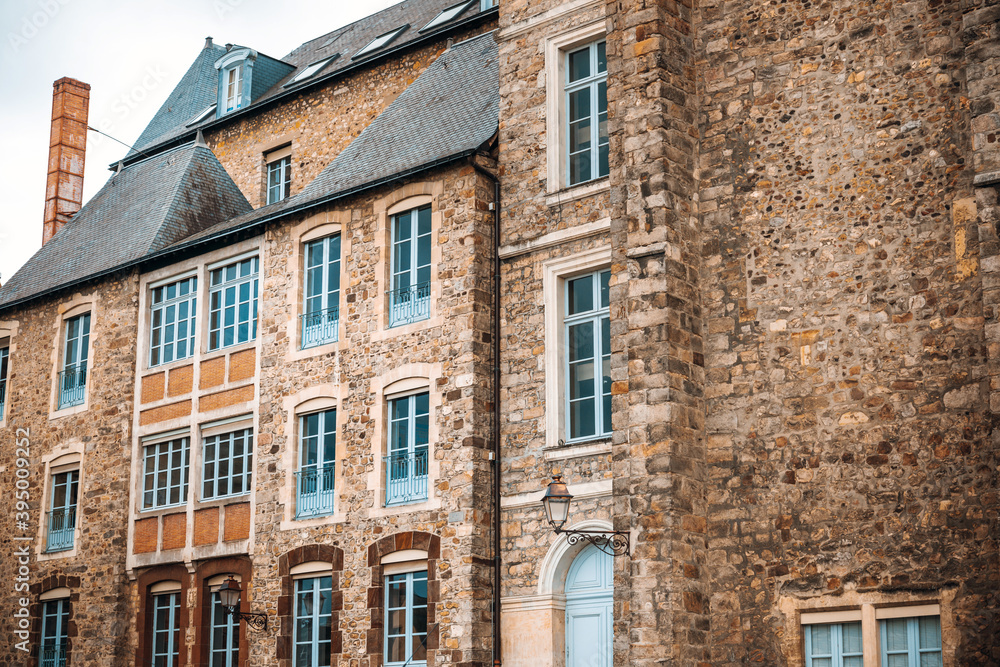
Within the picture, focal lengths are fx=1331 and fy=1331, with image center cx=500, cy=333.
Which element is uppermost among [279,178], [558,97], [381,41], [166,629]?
[381,41]

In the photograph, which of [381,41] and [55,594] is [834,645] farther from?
[381,41]

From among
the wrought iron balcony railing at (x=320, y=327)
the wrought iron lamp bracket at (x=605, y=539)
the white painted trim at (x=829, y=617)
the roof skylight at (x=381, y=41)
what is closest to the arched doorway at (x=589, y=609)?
the wrought iron lamp bracket at (x=605, y=539)

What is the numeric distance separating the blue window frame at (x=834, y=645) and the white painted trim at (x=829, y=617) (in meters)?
0.07

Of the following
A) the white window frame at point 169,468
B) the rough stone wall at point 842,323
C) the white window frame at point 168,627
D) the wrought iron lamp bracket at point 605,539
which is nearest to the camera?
the rough stone wall at point 842,323

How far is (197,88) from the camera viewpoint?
91.7 feet

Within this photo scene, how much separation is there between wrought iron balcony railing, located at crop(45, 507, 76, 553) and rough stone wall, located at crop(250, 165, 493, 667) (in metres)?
4.61

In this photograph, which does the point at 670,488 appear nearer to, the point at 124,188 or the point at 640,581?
the point at 640,581

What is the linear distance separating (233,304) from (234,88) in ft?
22.6

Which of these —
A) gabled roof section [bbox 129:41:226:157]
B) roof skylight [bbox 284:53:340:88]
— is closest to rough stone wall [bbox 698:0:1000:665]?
roof skylight [bbox 284:53:340:88]

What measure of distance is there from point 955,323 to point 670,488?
3080 mm

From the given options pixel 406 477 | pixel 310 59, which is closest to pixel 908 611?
pixel 406 477

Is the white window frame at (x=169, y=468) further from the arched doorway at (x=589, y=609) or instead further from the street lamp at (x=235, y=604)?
the arched doorway at (x=589, y=609)

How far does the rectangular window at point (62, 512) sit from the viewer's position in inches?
843

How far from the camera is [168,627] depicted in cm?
1972
